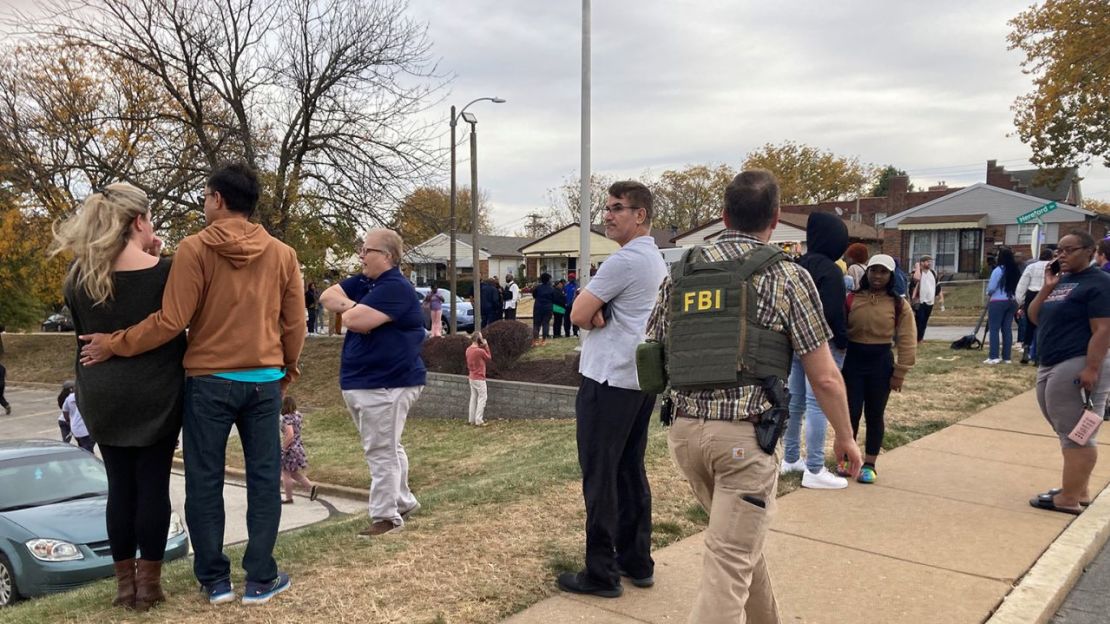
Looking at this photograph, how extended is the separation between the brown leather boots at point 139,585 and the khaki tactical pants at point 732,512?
2.48m

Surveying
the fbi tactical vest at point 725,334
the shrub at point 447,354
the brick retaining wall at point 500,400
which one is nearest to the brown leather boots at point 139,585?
the fbi tactical vest at point 725,334

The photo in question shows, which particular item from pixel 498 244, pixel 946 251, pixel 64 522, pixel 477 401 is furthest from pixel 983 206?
pixel 64 522

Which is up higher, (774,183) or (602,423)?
(774,183)

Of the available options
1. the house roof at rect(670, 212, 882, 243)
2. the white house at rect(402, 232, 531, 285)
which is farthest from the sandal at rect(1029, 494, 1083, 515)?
the white house at rect(402, 232, 531, 285)

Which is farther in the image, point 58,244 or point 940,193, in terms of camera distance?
point 940,193

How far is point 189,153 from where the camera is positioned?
18.6 m

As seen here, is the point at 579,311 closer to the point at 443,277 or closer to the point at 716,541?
the point at 716,541

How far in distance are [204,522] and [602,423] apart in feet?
6.14

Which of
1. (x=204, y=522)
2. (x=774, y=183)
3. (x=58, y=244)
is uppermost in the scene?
(x=774, y=183)

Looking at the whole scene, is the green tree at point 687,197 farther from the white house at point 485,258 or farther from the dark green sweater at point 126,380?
the dark green sweater at point 126,380

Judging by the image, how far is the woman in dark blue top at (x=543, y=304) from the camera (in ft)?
66.4

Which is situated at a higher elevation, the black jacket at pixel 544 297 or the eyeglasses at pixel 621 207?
the eyeglasses at pixel 621 207

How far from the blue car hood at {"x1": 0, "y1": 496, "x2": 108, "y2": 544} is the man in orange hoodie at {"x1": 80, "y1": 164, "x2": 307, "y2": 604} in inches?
153

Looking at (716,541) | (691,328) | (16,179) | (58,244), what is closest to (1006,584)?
(716,541)
